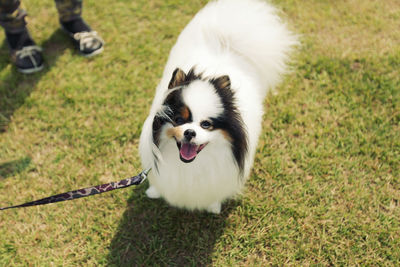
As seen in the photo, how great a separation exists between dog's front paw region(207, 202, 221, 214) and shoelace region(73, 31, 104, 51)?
7.64 feet

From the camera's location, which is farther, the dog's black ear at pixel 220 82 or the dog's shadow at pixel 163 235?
the dog's shadow at pixel 163 235

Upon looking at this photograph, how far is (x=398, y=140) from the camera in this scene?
274 centimetres

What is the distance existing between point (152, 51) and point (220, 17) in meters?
1.35

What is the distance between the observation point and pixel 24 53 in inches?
130

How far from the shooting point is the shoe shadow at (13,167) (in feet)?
8.87

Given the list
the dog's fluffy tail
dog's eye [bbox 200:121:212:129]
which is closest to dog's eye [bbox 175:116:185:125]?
dog's eye [bbox 200:121:212:129]

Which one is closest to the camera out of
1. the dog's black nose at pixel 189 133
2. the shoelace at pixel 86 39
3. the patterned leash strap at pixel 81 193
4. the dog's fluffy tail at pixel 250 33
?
the dog's black nose at pixel 189 133

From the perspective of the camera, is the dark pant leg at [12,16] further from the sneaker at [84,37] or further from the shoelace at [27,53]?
the sneaker at [84,37]

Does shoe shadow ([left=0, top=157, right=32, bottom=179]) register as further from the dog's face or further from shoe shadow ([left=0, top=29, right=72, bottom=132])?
the dog's face

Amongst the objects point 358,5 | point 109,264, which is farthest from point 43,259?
point 358,5

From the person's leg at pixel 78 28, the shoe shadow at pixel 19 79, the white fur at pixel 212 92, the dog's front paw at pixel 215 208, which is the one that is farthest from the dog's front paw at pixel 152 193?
the person's leg at pixel 78 28

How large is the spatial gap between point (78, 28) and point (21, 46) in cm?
65

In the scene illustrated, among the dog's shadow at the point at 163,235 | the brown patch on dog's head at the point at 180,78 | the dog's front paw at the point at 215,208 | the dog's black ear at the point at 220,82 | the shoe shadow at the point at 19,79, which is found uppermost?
the brown patch on dog's head at the point at 180,78

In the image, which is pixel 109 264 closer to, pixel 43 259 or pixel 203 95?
pixel 43 259
